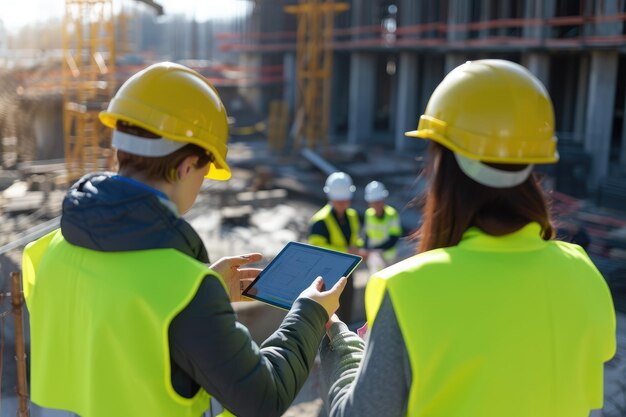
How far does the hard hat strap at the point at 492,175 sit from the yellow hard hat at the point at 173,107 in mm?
629

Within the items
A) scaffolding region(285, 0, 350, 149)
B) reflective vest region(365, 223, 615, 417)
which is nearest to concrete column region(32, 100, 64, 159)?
scaffolding region(285, 0, 350, 149)

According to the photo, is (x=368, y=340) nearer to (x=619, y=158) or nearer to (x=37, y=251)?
(x=37, y=251)

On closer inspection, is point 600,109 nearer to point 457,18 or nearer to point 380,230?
point 457,18

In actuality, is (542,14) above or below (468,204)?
above

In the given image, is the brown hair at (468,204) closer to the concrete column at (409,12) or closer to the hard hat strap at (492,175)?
the hard hat strap at (492,175)

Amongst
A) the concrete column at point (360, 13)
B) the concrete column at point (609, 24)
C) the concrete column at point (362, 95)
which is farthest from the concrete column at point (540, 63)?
the concrete column at point (360, 13)

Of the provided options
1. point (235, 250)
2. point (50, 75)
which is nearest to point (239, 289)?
point (235, 250)

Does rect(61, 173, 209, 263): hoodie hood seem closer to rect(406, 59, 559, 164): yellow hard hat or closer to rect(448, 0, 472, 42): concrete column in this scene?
rect(406, 59, 559, 164): yellow hard hat

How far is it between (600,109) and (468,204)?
56.0 feet

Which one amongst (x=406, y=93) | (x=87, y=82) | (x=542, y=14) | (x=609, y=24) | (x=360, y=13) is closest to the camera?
(x=609, y=24)

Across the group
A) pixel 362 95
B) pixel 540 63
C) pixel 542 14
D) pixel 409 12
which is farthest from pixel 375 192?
pixel 362 95

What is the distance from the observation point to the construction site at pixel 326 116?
12.8m

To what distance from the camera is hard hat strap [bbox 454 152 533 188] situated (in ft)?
4.80

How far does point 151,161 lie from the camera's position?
1.60 m
